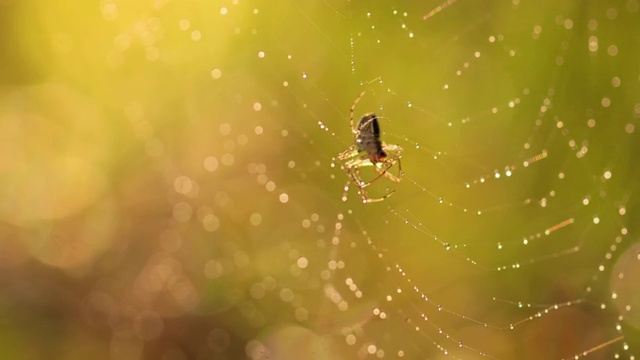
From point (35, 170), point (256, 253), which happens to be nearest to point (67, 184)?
point (35, 170)

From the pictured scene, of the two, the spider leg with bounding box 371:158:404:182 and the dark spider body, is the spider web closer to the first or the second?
the spider leg with bounding box 371:158:404:182

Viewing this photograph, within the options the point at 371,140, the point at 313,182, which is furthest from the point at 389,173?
the point at 371,140

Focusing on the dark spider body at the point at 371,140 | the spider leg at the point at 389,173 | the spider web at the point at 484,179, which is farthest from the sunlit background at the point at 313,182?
the dark spider body at the point at 371,140

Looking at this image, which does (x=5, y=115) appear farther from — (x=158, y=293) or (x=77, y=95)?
(x=158, y=293)

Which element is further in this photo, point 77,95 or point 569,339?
point 77,95

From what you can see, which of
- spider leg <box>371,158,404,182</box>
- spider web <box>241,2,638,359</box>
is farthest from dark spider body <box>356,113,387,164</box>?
A: spider web <box>241,2,638,359</box>

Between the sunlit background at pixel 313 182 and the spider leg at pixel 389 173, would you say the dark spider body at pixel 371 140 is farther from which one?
the sunlit background at pixel 313 182
